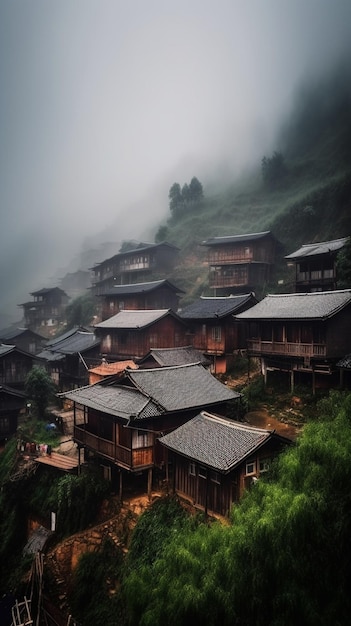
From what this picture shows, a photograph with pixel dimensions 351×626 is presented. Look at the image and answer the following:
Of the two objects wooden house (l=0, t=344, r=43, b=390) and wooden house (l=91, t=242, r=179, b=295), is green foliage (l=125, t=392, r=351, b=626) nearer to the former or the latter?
wooden house (l=0, t=344, r=43, b=390)

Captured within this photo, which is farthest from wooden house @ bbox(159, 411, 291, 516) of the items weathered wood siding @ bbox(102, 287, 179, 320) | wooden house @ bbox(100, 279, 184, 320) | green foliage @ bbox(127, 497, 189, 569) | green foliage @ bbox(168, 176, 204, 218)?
green foliage @ bbox(168, 176, 204, 218)

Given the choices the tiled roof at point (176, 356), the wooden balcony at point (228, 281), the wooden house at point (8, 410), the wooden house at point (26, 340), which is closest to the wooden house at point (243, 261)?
the wooden balcony at point (228, 281)

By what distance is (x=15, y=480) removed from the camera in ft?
77.9

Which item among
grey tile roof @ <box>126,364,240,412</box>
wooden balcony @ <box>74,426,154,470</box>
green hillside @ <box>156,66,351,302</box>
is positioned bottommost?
wooden balcony @ <box>74,426,154,470</box>

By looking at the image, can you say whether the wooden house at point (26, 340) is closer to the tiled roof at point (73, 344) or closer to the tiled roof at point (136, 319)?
the tiled roof at point (73, 344)

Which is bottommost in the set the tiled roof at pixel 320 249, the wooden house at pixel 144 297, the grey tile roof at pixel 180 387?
the grey tile roof at pixel 180 387

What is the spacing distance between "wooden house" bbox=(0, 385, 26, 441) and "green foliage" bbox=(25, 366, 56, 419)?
59.0 inches

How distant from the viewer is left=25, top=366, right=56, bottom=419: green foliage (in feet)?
113

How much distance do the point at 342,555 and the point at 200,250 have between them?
66267 mm

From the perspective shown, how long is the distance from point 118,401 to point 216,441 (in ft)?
23.1

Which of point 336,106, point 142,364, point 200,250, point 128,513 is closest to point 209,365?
point 142,364

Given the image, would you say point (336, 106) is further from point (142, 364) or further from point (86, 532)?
point (86, 532)

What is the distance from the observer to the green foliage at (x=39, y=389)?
34500mm

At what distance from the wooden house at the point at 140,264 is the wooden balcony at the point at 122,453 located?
43.5m
